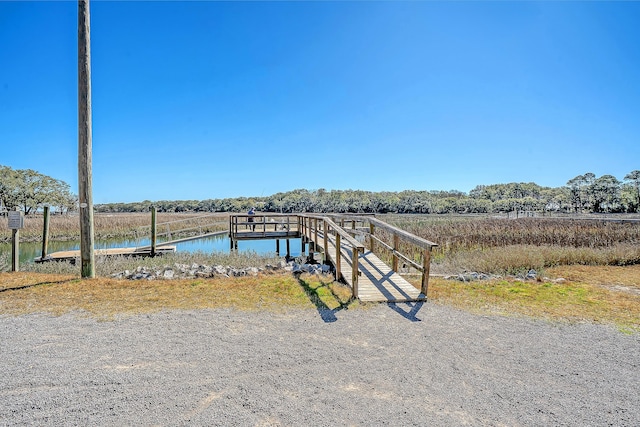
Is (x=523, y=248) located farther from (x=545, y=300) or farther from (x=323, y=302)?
(x=323, y=302)

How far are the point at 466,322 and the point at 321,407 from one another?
300 cm

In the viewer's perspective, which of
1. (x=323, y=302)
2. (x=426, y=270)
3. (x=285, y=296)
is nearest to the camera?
(x=323, y=302)

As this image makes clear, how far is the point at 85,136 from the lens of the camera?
23.0ft

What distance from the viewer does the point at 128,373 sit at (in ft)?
10.3

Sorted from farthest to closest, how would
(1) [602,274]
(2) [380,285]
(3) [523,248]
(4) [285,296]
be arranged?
1. (3) [523,248]
2. (1) [602,274]
3. (2) [380,285]
4. (4) [285,296]

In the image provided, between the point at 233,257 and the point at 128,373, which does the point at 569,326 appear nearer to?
the point at 128,373

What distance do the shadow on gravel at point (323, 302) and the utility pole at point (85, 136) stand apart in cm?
503

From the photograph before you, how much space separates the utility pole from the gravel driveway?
2.73 m

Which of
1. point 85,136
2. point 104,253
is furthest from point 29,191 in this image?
point 85,136

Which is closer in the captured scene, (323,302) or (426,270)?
(323,302)

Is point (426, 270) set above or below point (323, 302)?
above

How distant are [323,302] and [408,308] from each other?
4.86ft

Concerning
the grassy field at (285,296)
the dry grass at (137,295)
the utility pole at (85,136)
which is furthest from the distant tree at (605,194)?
the utility pole at (85,136)

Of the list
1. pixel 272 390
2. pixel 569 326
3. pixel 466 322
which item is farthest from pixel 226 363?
pixel 569 326
